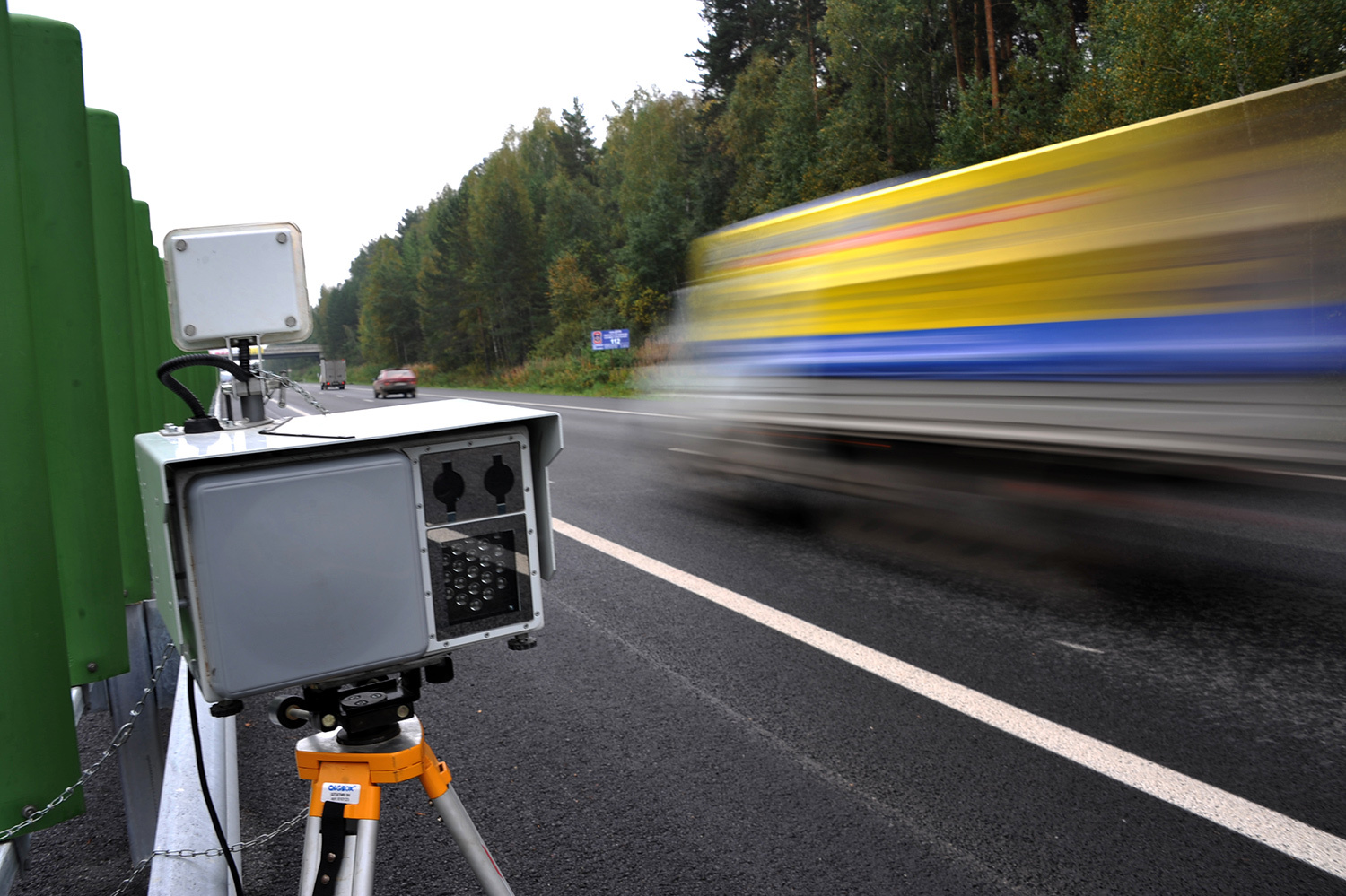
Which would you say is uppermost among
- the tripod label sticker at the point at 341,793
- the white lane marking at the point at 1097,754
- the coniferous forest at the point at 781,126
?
the coniferous forest at the point at 781,126

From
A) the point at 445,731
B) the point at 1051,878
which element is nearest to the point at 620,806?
the point at 445,731

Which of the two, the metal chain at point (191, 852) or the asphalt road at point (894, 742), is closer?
the metal chain at point (191, 852)

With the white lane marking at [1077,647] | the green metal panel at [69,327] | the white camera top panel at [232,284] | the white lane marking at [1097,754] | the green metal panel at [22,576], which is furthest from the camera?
the white lane marking at [1077,647]

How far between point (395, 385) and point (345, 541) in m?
38.8

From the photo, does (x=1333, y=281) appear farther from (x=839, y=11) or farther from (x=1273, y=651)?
(x=839, y=11)

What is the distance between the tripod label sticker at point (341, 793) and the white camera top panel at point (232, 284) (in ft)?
4.40

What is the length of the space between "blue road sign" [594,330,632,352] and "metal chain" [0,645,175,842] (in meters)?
29.6

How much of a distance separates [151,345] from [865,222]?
5.01m

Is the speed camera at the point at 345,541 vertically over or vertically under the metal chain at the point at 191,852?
over

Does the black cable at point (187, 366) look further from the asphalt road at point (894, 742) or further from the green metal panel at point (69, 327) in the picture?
the asphalt road at point (894, 742)

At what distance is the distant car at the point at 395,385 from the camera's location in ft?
126

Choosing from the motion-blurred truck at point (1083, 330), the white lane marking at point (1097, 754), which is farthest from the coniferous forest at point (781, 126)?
the white lane marking at point (1097, 754)

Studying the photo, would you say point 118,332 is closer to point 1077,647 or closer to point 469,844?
point 469,844

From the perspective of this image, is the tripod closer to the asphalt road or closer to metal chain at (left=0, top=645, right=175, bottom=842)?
metal chain at (left=0, top=645, right=175, bottom=842)
